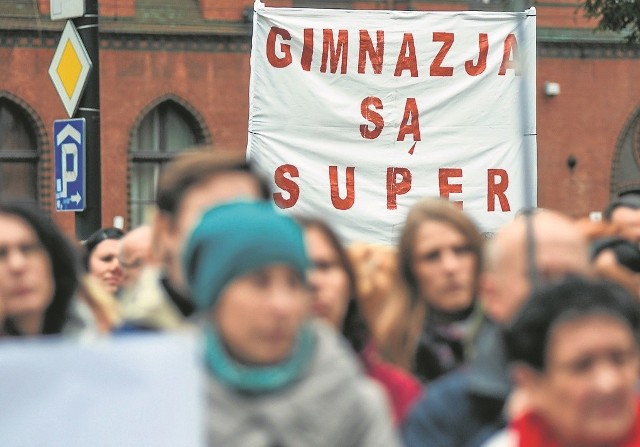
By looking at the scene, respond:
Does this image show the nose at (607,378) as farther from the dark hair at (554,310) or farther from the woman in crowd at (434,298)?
the woman in crowd at (434,298)

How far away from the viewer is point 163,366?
229cm

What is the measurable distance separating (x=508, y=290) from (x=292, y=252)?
0.96 m

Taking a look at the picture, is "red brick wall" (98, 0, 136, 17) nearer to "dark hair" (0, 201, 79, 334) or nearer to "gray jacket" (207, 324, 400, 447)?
"dark hair" (0, 201, 79, 334)

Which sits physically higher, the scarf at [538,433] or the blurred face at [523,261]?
the blurred face at [523,261]

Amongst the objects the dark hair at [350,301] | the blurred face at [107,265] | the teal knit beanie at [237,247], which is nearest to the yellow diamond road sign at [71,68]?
the blurred face at [107,265]

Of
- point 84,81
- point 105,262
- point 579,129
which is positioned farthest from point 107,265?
point 579,129

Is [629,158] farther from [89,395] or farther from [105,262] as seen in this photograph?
[89,395]

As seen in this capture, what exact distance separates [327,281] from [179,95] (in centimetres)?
2359

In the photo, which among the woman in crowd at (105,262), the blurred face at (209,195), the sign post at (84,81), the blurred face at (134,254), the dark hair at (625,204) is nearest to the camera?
the blurred face at (209,195)

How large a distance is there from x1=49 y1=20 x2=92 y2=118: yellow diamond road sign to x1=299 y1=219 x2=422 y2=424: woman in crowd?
19.1ft

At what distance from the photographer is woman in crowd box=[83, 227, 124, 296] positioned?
727cm

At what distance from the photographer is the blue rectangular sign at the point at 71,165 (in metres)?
10.1

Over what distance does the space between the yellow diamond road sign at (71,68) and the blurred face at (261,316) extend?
7.44 m

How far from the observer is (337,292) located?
164 inches
